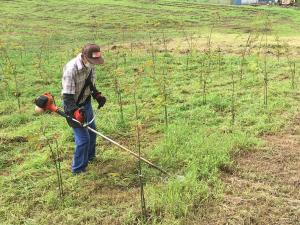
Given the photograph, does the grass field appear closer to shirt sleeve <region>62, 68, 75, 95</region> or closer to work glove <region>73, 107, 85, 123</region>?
work glove <region>73, 107, 85, 123</region>

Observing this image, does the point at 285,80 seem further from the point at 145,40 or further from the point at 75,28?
the point at 75,28

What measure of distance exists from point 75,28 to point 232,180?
45.2ft

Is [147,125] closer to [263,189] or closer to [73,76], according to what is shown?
[73,76]

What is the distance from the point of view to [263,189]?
4234 mm

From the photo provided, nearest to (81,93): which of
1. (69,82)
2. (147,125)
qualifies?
(69,82)

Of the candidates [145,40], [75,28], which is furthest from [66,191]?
[75,28]

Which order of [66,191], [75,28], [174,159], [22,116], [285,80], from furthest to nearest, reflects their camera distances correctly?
[75,28], [285,80], [22,116], [174,159], [66,191]

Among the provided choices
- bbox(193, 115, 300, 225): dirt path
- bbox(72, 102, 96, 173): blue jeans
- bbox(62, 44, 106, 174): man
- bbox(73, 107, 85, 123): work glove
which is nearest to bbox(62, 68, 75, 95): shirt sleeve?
bbox(62, 44, 106, 174): man

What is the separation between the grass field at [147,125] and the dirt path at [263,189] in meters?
0.15

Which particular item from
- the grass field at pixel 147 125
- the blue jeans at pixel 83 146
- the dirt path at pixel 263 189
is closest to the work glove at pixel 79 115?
the blue jeans at pixel 83 146

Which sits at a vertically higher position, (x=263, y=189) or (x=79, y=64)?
(x=79, y=64)

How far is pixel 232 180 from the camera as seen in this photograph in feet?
14.4

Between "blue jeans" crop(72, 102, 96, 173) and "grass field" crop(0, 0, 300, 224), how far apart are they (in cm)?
12

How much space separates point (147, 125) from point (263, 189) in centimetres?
234
